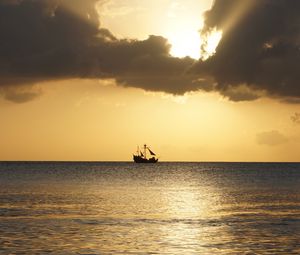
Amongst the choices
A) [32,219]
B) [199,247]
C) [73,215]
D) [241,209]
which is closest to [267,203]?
[241,209]

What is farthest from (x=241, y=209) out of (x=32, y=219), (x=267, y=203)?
(x=32, y=219)

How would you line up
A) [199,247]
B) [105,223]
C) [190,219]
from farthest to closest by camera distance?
1. [190,219]
2. [105,223]
3. [199,247]

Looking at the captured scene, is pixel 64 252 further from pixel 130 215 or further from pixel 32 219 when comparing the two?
pixel 130 215

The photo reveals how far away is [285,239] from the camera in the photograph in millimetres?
49562

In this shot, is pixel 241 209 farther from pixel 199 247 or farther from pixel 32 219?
pixel 199 247

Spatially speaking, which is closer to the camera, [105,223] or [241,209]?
[105,223]

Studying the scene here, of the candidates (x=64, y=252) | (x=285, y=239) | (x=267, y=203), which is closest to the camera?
(x=64, y=252)

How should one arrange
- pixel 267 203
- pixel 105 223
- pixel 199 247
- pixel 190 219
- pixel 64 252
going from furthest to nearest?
pixel 267 203 → pixel 190 219 → pixel 105 223 → pixel 199 247 → pixel 64 252

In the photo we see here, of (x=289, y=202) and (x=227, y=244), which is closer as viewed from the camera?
(x=227, y=244)

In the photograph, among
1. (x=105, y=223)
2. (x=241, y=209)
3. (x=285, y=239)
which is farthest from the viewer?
(x=241, y=209)

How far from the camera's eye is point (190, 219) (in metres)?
66.3

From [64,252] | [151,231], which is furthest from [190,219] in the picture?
[64,252]

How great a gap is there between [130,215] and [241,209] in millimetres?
17272

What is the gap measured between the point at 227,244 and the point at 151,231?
29.8 ft
